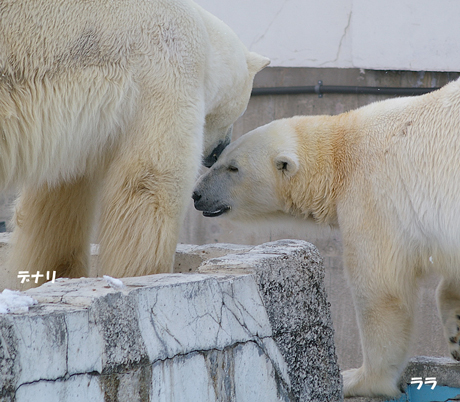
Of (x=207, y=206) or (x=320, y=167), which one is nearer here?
(x=320, y=167)

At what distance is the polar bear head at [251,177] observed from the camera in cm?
351

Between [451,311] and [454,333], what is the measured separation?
0.11 meters

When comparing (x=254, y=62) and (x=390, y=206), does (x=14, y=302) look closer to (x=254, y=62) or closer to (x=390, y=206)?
(x=390, y=206)

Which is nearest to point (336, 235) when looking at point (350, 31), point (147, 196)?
point (350, 31)

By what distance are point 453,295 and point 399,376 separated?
54cm

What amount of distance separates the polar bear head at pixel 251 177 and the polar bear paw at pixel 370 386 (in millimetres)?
1003

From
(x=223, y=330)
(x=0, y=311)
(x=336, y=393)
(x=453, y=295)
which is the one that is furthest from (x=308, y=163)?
(x=0, y=311)

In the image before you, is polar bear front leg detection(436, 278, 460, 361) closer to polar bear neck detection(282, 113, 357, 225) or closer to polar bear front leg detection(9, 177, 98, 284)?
polar bear neck detection(282, 113, 357, 225)

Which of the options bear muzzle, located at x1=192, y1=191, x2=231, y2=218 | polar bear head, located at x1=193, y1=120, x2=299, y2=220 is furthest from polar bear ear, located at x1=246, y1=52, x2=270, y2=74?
bear muzzle, located at x1=192, y1=191, x2=231, y2=218

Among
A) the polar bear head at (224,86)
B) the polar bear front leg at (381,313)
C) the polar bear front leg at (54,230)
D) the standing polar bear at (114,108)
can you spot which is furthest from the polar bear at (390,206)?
the polar bear front leg at (54,230)

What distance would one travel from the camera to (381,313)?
304cm

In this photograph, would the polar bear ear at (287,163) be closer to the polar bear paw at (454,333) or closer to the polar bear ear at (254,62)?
the polar bear ear at (254,62)

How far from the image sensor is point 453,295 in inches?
132

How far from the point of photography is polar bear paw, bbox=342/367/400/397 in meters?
3.09
